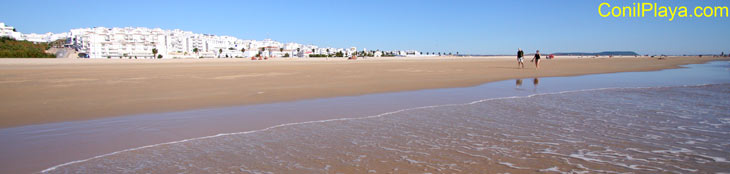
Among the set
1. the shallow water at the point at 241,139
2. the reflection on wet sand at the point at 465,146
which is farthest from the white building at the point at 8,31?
the reflection on wet sand at the point at 465,146

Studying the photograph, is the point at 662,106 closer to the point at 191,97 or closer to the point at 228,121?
the point at 228,121

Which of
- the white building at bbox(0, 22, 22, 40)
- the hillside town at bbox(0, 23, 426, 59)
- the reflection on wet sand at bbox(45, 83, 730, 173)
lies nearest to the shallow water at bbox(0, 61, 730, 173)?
the reflection on wet sand at bbox(45, 83, 730, 173)

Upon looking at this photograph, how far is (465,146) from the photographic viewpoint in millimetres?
3846

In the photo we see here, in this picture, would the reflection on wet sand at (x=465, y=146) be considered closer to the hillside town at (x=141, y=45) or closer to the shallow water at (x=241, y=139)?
the shallow water at (x=241, y=139)

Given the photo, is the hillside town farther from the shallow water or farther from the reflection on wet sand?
the reflection on wet sand

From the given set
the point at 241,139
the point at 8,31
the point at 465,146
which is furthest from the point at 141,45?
the point at 465,146

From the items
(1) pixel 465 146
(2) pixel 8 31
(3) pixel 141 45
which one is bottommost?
(1) pixel 465 146

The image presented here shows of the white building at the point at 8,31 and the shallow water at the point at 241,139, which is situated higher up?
the white building at the point at 8,31

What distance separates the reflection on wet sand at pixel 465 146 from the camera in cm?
317

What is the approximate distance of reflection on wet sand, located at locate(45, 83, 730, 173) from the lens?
3174 mm

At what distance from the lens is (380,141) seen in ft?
13.5

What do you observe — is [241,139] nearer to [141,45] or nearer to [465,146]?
[465,146]

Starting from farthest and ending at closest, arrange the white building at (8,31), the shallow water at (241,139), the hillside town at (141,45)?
the white building at (8,31) < the hillside town at (141,45) < the shallow water at (241,139)

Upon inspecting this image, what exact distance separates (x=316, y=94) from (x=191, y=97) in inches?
104
